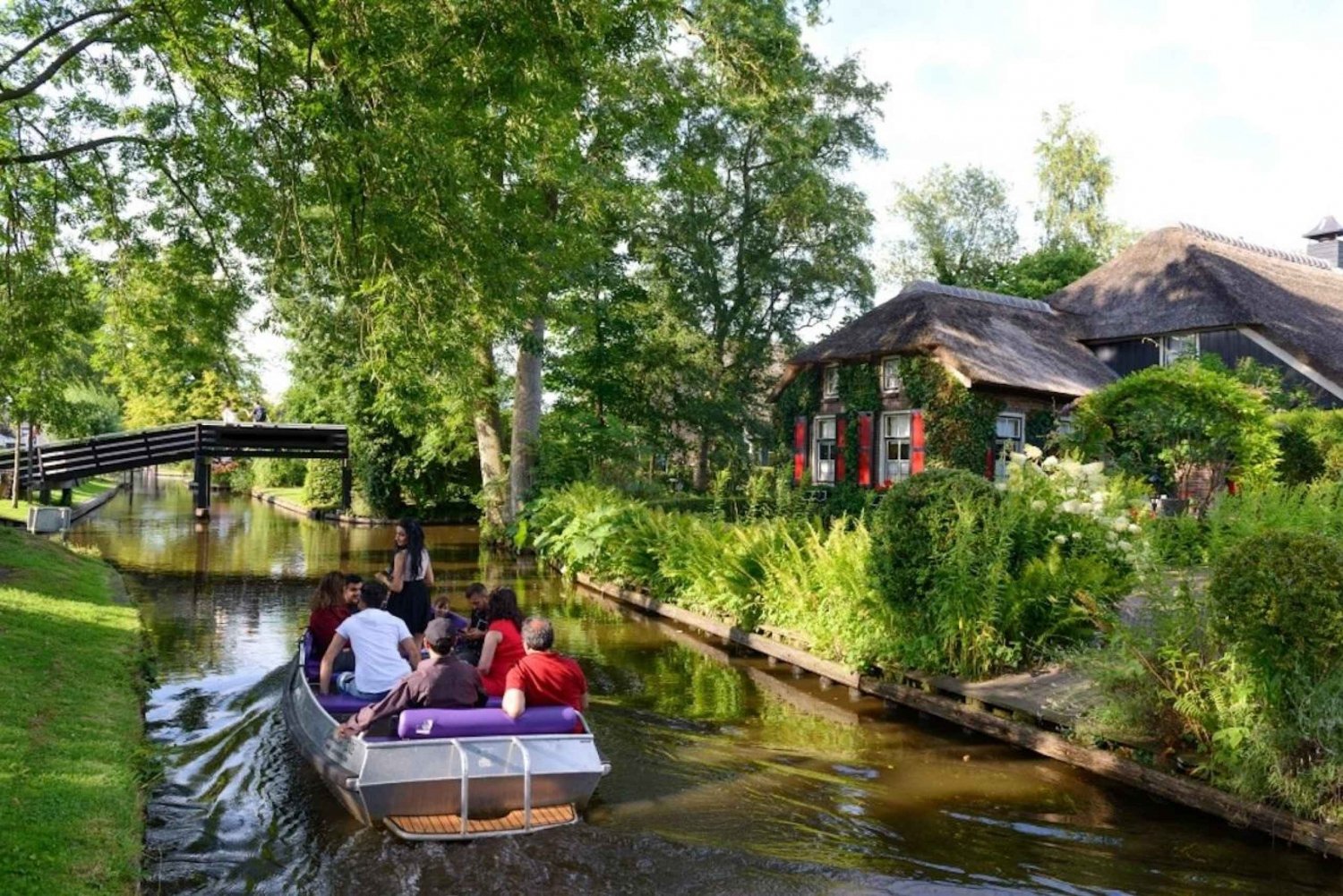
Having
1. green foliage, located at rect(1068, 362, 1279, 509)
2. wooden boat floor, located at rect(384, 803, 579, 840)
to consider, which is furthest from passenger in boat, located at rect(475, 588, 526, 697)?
green foliage, located at rect(1068, 362, 1279, 509)

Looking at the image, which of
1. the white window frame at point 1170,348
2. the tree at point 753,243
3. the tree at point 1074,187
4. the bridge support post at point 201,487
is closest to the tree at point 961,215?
the tree at point 1074,187

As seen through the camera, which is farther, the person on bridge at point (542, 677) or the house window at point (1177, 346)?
the house window at point (1177, 346)

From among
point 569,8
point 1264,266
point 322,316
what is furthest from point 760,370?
point 569,8

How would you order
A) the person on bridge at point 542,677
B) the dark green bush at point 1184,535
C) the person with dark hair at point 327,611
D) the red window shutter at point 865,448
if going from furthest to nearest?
the red window shutter at point 865,448
the dark green bush at point 1184,535
the person with dark hair at point 327,611
the person on bridge at point 542,677

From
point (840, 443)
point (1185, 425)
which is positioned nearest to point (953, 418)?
point (840, 443)

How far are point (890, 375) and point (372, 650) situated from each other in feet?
72.9

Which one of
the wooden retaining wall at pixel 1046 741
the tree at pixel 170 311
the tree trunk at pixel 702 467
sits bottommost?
the wooden retaining wall at pixel 1046 741

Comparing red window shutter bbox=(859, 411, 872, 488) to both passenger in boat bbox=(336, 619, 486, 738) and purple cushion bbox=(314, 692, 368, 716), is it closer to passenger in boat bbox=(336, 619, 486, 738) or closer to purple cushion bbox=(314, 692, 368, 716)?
purple cushion bbox=(314, 692, 368, 716)

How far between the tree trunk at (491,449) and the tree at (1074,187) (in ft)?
97.7

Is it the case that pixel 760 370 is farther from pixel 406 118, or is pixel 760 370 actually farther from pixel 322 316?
pixel 406 118

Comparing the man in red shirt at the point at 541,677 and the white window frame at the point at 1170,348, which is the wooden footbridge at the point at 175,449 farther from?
the man in red shirt at the point at 541,677

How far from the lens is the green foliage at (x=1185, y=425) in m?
18.5

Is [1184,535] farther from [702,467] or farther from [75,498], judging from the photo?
[75,498]

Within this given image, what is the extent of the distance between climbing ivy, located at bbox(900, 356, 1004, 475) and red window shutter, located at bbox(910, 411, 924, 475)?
209 mm
